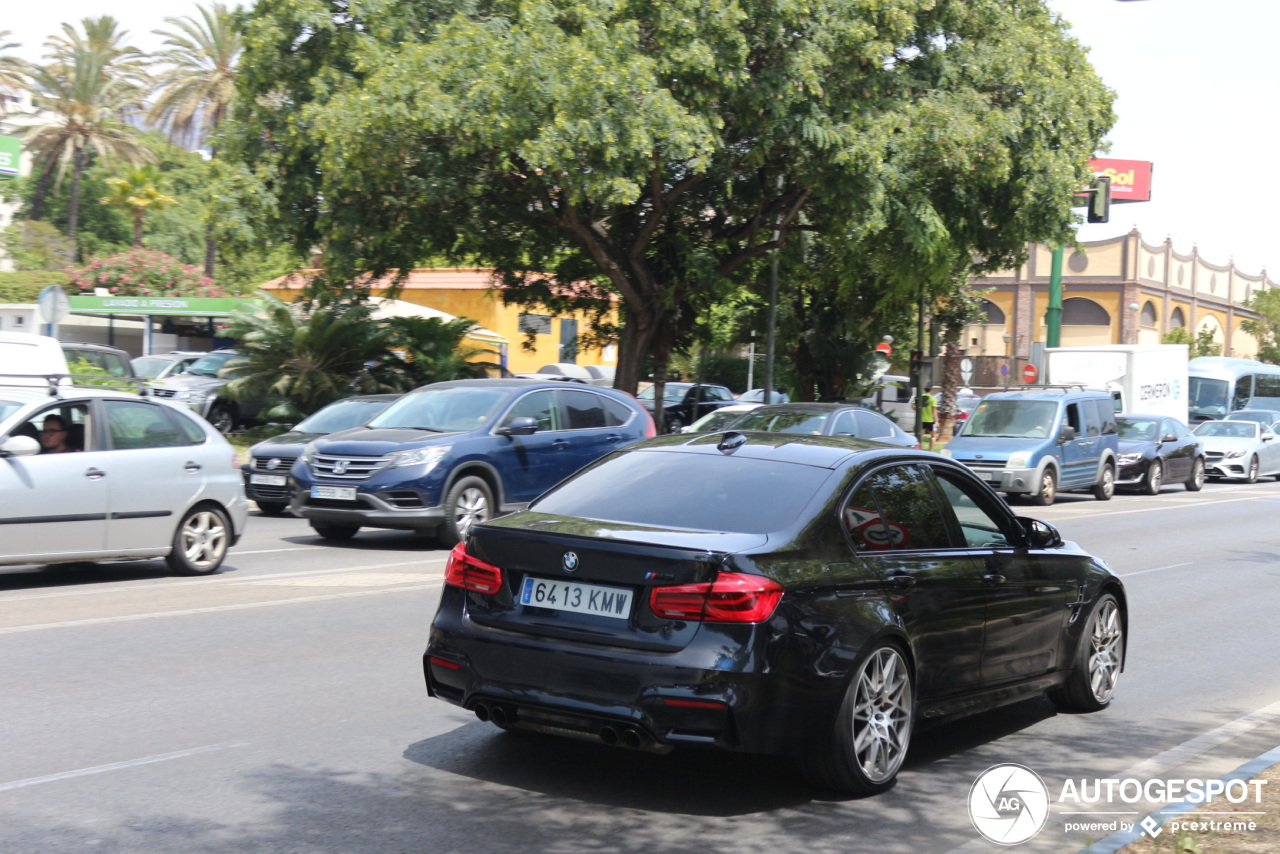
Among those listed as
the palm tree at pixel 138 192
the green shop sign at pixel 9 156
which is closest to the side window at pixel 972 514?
the green shop sign at pixel 9 156

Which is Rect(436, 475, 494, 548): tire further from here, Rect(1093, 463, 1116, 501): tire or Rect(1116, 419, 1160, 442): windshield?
Rect(1116, 419, 1160, 442): windshield

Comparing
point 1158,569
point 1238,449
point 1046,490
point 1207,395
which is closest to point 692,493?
point 1158,569

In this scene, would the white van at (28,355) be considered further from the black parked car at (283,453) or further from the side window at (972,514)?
the side window at (972,514)

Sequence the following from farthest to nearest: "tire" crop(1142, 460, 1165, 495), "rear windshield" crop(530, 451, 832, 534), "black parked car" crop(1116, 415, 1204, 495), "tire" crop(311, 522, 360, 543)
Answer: "tire" crop(1142, 460, 1165, 495) < "black parked car" crop(1116, 415, 1204, 495) < "tire" crop(311, 522, 360, 543) < "rear windshield" crop(530, 451, 832, 534)

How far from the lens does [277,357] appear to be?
27391mm

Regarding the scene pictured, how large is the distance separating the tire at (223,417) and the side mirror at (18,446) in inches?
725

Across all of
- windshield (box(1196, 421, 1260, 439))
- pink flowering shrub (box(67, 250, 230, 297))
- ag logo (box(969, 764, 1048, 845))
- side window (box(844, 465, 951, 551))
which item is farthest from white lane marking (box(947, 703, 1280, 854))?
pink flowering shrub (box(67, 250, 230, 297))

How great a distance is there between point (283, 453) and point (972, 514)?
11512mm

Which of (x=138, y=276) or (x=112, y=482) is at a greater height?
(x=138, y=276)

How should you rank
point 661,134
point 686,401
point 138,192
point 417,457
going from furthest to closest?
point 138,192
point 686,401
point 661,134
point 417,457

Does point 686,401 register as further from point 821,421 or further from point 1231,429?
point 821,421

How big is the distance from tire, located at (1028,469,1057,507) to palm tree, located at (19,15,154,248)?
43837 millimetres

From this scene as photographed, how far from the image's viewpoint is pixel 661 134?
20625 millimetres

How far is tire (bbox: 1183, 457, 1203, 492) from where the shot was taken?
30.3 metres
